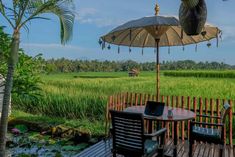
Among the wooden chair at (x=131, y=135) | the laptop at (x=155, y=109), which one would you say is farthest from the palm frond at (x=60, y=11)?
the wooden chair at (x=131, y=135)

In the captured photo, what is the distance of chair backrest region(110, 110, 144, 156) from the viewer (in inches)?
130

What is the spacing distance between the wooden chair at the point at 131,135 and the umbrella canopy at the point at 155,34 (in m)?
1.87

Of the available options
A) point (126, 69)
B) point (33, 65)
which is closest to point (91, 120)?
point (33, 65)

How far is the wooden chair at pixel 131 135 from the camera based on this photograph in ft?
10.8

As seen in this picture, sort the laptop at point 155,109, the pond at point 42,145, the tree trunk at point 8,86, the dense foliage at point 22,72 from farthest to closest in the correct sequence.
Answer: the dense foliage at point 22,72
the pond at point 42,145
the laptop at point 155,109
the tree trunk at point 8,86

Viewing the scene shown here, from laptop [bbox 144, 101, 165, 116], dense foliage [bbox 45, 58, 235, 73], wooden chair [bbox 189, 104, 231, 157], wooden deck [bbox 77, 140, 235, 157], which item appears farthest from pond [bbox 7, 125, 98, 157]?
dense foliage [bbox 45, 58, 235, 73]

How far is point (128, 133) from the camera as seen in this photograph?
3414mm

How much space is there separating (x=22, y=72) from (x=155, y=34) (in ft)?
10.8

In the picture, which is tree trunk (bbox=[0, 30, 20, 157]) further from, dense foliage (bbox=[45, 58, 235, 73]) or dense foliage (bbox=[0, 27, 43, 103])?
dense foliage (bbox=[45, 58, 235, 73])

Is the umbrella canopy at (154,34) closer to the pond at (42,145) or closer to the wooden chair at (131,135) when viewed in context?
the wooden chair at (131,135)

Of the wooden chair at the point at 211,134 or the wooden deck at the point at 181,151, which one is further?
the wooden deck at the point at 181,151

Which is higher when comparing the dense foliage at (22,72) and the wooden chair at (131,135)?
the dense foliage at (22,72)

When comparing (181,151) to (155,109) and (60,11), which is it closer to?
(155,109)

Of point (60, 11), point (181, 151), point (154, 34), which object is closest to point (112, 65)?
point (154, 34)
